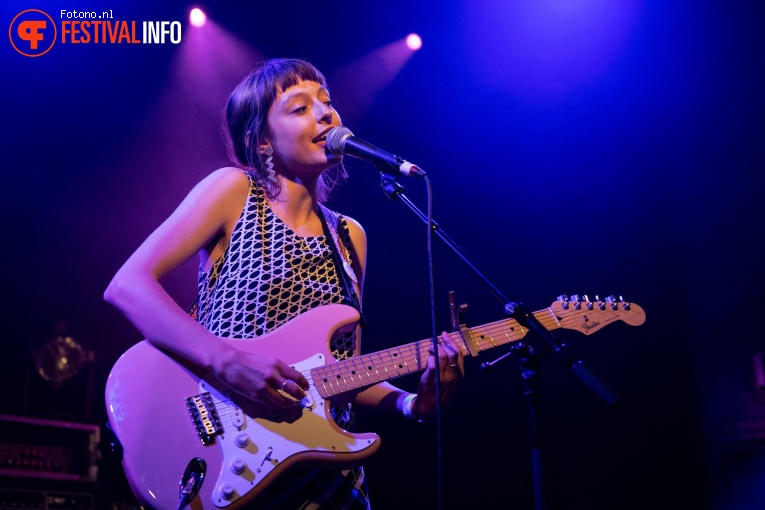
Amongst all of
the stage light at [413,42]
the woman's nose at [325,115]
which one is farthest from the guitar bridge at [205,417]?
the stage light at [413,42]

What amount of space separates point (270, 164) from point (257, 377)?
1.07m

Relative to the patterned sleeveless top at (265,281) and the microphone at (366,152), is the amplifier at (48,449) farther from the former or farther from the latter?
the microphone at (366,152)

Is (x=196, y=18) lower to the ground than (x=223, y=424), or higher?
higher

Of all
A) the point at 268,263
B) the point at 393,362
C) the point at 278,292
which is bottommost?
the point at 393,362

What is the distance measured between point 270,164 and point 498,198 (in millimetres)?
2393

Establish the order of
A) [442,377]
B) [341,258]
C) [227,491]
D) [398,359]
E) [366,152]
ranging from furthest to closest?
[341,258]
[398,359]
[442,377]
[366,152]
[227,491]

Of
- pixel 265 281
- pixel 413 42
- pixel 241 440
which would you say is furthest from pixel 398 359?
pixel 413 42

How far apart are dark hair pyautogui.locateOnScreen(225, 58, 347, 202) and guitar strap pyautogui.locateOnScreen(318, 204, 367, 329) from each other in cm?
26

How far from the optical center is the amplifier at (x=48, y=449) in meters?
3.39

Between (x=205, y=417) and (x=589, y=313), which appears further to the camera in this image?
(x=589, y=313)

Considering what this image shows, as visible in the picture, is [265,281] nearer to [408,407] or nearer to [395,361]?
[395,361]

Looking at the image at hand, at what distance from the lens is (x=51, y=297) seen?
4.80 m

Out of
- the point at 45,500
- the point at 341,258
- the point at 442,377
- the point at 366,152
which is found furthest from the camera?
the point at 45,500

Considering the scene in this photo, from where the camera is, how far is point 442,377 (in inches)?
96.2
